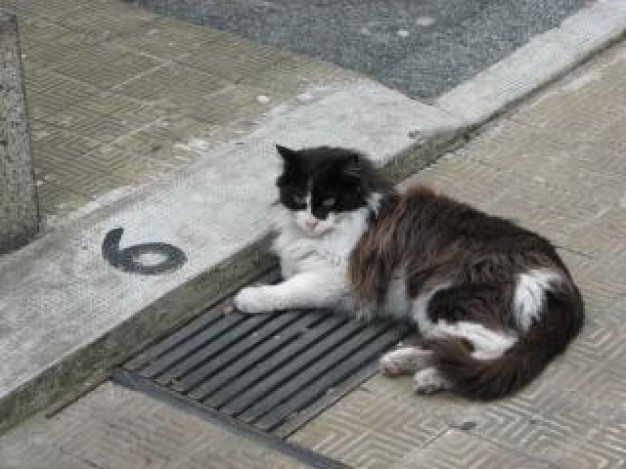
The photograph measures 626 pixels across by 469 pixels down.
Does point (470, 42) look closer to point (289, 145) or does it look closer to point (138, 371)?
point (289, 145)

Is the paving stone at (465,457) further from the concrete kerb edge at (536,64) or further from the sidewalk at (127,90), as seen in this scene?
the concrete kerb edge at (536,64)

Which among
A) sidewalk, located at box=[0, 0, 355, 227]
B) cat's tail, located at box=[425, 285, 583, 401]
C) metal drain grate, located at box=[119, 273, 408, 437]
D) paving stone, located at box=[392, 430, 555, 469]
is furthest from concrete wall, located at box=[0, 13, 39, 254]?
paving stone, located at box=[392, 430, 555, 469]

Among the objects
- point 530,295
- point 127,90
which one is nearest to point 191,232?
point 127,90

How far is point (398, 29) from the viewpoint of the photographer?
333 inches

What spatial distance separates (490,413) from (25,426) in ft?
6.06

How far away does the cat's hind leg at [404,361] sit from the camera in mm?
5590

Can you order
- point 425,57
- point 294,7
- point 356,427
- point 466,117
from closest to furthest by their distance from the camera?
point 356,427
point 466,117
point 425,57
point 294,7

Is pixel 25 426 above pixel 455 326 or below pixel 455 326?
below

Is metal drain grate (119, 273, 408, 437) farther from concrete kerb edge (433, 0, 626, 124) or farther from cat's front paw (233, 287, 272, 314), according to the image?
concrete kerb edge (433, 0, 626, 124)

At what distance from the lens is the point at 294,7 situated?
8.75 m

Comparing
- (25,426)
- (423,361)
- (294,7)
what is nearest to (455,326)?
(423,361)

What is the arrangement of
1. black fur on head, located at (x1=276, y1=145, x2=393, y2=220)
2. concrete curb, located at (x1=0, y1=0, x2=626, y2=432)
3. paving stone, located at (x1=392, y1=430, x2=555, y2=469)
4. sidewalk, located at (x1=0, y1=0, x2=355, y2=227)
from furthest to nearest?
sidewalk, located at (x1=0, y1=0, x2=355, y2=227) → black fur on head, located at (x1=276, y1=145, x2=393, y2=220) → concrete curb, located at (x1=0, y1=0, x2=626, y2=432) → paving stone, located at (x1=392, y1=430, x2=555, y2=469)

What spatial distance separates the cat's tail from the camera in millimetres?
5398

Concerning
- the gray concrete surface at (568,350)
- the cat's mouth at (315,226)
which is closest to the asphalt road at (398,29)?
the gray concrete surface at (568,350)
